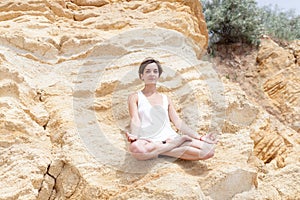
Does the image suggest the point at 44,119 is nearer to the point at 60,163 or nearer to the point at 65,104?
the point at 65,104

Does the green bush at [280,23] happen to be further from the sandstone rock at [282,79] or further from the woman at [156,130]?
the woman at [156,130]

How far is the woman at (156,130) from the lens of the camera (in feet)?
11.5

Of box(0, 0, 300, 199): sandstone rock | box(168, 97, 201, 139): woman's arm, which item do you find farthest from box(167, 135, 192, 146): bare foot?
box(168, 97, 201, 139): woman's arm

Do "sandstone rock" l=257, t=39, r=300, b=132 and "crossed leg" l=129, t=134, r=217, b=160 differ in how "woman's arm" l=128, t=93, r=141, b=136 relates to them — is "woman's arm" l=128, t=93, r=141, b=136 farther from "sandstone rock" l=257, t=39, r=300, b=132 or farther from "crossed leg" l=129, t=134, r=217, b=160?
"sandstone rock" l=257, t=39, r=300, b=132

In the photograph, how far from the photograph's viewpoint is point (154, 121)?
3.83 meters

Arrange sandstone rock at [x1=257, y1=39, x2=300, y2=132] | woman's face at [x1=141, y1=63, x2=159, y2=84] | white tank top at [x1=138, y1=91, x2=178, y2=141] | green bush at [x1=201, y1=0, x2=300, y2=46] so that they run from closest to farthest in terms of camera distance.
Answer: white tank top at [x1=138, y1=91, x2=178, y2=141], woman's face at [x1=141, y1=63, x2=159, y2=84], sandstone rock at [x1=257, y1=39, x2=300, y2=132], green bush at [x1=201, y1=0, x2=300, y2=46]

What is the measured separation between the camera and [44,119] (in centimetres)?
396

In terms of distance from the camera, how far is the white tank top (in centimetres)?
369

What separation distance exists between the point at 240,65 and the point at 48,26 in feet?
17.7

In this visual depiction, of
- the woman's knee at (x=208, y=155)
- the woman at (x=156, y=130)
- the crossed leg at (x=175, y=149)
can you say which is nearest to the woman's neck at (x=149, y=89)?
the woman at (x=156, y=130)

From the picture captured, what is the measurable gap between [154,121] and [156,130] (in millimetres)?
114

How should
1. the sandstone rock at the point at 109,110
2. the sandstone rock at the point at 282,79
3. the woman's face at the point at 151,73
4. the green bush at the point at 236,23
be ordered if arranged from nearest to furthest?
1. the sandstone rock at the point at 109,110
2. the woman's face at the point at 151,73
3. the sandstone rock at the point at 282,79
4. the green bush at the point at 236,23

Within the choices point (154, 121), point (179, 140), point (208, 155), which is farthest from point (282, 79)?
point (179, 140)

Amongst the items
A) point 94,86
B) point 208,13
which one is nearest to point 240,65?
point 208,13
